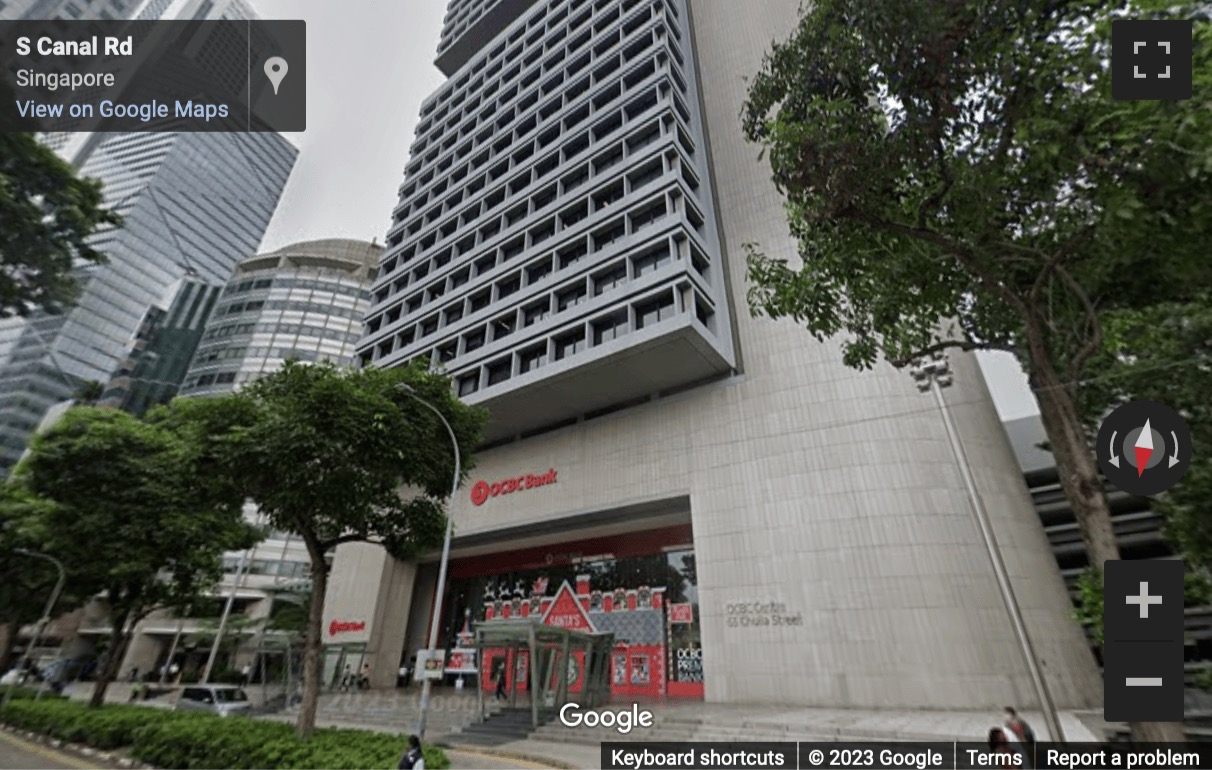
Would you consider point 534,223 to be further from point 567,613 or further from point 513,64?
point 567,613

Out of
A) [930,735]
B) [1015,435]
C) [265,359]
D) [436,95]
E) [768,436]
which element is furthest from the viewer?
[265,359]

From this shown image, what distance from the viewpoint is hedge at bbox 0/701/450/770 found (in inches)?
356

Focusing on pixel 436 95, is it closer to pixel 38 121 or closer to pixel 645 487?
pixel 645 487

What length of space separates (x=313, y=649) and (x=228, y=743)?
81.4 inches

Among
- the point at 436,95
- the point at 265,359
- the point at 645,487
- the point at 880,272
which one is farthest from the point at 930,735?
the point at 265,359

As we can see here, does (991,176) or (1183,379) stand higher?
(991,176)

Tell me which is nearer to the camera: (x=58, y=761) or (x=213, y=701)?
(x=58, y=761)

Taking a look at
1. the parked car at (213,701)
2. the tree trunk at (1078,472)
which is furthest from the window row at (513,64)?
the parked car at (213,701)

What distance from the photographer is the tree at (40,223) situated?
A: 547 centimetres

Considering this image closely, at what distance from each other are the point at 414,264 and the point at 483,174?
773 cm

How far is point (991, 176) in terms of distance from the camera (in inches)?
327

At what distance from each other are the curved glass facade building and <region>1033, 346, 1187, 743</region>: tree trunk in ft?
199

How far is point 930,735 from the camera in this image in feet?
37.0

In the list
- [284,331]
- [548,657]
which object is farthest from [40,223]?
[284,331]
